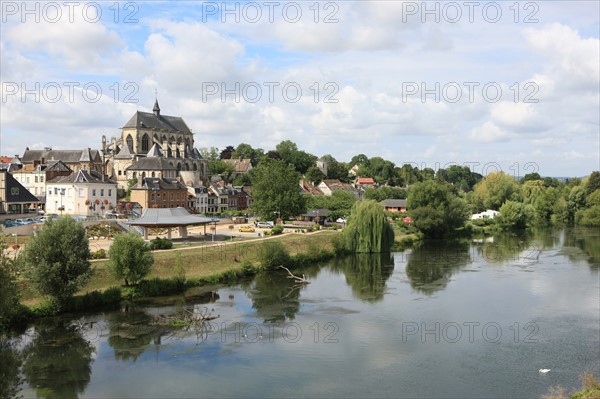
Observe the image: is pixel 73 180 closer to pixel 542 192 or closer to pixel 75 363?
pixel 75 363

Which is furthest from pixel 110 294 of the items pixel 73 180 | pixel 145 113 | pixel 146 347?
pixel 145 113

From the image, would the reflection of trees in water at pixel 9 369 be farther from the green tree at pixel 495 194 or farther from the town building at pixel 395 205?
the green tree at pixel 495 194

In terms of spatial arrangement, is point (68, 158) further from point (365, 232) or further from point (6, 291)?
point (6, 291)

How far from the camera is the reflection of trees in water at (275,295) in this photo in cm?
3009

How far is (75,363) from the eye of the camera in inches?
894

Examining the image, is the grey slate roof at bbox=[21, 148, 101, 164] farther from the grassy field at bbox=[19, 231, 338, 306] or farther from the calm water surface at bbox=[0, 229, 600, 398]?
the calm water surface at bbox=[0, 229, 600, 398]

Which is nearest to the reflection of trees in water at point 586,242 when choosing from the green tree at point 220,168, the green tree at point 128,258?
the green tree at point 128,258

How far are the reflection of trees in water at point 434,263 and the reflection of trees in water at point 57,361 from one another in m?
20.4

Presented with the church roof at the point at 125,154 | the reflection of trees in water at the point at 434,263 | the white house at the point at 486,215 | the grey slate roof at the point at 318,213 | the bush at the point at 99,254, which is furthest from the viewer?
the church roof at the point at 125,154

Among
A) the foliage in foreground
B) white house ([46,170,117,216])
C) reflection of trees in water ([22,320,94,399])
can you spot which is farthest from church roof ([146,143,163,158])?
reflection of trees in water ([22,320,94,399])

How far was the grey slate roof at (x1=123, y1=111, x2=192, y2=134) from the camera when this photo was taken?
87938mm

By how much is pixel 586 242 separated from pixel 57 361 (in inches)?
2104

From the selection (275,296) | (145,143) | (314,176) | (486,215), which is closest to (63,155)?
(145,143)

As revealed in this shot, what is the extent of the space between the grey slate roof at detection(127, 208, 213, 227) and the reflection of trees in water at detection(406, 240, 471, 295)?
17139mm
